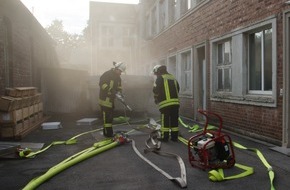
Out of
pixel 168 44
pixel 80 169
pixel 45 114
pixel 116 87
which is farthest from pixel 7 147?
pixel 168 44

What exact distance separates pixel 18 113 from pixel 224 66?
6077mm

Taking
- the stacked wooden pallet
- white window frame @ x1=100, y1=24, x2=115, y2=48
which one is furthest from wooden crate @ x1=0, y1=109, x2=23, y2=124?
white window frame @ x1=100, y1=24, x2=115, y2=48

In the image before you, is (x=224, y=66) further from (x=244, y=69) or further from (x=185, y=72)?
(x=185, y=72)

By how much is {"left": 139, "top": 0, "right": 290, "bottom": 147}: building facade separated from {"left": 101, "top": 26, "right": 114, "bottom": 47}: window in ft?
73.5

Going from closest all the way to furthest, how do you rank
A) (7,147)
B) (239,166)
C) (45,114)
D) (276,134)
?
(239,166) → (7,147) → (276,134) → (45,114)

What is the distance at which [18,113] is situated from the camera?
862 cm

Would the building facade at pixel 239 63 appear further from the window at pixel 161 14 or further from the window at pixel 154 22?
the window at pixel 154 22

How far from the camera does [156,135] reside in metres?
8.28

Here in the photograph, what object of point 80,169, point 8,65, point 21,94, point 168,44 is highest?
point 168,44

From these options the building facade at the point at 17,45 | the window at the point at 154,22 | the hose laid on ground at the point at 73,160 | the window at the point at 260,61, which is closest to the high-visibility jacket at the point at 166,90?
the hose laid on ground at the point at 73,160

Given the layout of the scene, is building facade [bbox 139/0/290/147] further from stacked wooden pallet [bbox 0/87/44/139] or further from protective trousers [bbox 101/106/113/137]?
stacked wooden pallet [bbox 0/87/44/139]

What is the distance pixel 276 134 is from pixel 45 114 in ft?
32.6

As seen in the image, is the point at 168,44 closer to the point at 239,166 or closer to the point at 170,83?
the point at 170,83

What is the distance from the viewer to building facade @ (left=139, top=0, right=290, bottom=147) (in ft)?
22.2
